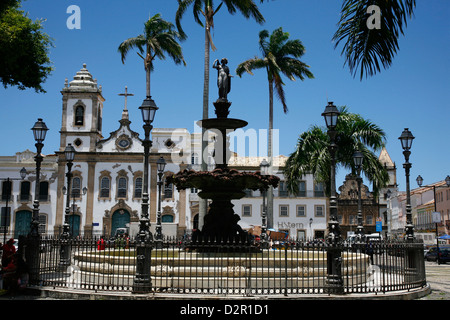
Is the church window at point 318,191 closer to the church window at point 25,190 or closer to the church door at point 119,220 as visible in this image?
the church door at point 119,220

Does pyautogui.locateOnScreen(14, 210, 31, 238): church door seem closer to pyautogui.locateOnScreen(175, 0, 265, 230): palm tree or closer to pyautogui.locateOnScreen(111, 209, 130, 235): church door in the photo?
pyautogui.locateOnScreen(111, 209, 130, 235): church door

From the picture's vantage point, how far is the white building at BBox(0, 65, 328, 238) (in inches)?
1801

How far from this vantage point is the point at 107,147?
47.3 meters

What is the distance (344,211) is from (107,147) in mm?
27118

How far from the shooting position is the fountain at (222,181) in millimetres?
12562

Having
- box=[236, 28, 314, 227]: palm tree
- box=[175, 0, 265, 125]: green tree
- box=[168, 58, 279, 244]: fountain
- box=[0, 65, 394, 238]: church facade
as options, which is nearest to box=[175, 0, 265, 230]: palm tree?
box=[175, 0, 265, 125]: green tree

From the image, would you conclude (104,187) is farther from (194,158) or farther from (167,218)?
(194,158)

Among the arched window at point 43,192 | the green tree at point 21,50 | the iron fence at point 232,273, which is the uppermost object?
the green tree at point 21,50

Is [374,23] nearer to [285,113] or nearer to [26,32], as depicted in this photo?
[26,32]

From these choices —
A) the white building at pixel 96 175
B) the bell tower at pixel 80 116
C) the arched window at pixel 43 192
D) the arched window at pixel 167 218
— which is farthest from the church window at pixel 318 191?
the arched window at pixel 43 192

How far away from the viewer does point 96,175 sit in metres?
46.5

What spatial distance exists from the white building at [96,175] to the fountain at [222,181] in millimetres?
32028

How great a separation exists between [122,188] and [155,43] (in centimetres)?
1763

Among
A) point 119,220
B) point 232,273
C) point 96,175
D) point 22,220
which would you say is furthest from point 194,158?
point 232,273
